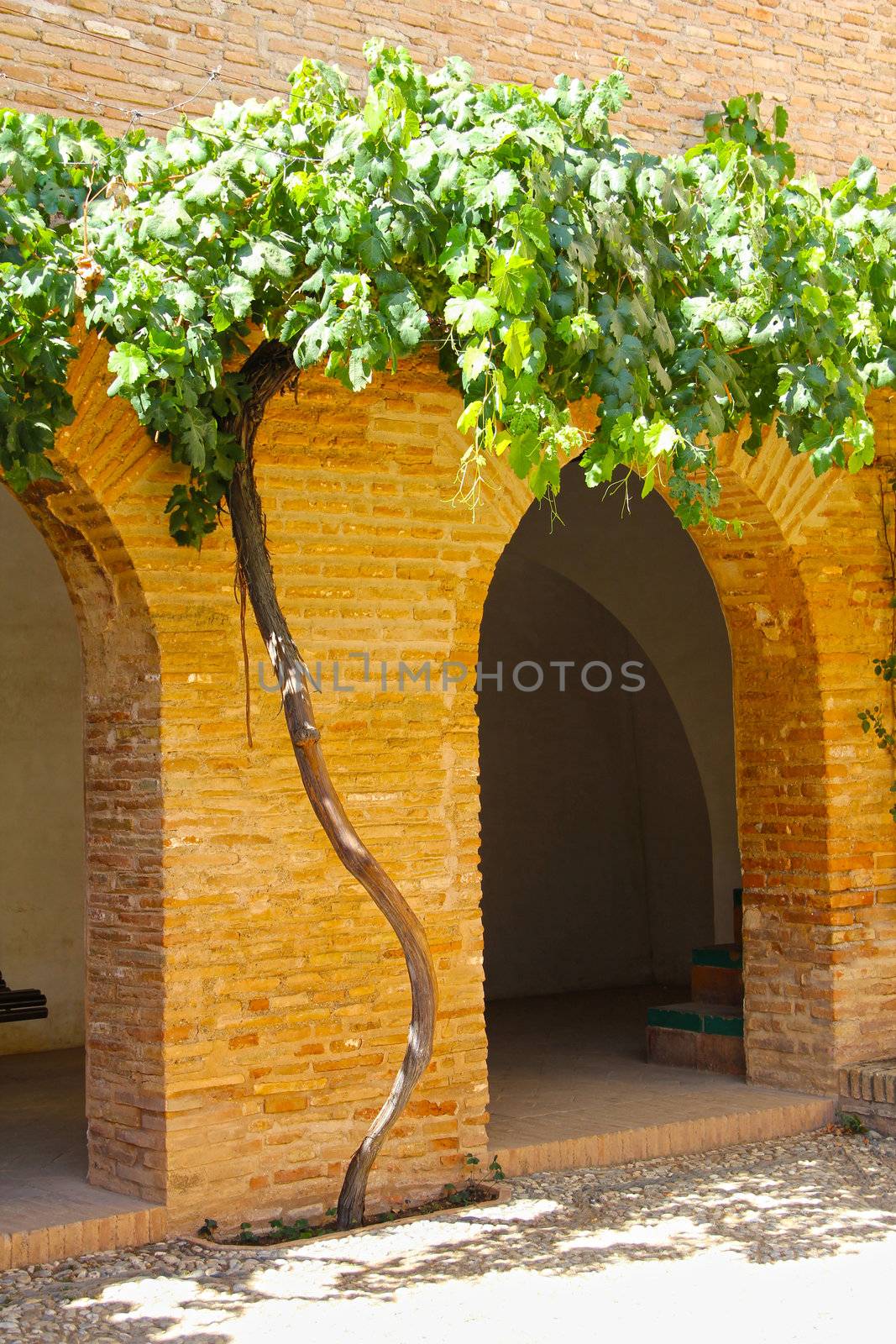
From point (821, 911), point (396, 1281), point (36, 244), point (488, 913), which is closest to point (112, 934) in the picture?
point (396, 1281)

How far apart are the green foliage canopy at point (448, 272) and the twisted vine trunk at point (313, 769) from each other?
0.64 ft

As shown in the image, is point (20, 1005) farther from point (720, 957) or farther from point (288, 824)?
point (720, 957)

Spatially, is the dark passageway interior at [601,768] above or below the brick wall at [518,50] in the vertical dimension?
below

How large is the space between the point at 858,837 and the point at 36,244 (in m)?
4.58

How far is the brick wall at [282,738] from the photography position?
5430mm

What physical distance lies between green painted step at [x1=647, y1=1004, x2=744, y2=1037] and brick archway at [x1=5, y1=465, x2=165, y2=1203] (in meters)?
3.37

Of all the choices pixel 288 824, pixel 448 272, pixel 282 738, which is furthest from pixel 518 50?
pixel 288 824

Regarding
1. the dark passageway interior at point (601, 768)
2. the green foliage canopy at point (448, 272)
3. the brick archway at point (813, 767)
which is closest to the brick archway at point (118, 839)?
the green foliage canopy at point (448, 272)

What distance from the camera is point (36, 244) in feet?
15.2

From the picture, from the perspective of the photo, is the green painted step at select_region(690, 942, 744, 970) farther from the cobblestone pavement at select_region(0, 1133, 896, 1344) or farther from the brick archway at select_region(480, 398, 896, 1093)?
the cobblestone pavement at select_region(0, 1133, 896, 1344)

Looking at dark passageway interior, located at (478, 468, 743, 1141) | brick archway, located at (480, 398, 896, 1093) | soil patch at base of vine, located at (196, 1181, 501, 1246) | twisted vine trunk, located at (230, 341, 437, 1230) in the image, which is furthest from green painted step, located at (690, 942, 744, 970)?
twisted vine trunk, located at (230, 341, 437, 1230)

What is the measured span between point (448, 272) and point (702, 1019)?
467 centimetres

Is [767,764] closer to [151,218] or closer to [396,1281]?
[396,1281]

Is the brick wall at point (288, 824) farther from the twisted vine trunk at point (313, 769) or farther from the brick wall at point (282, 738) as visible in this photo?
the twisted vine trunk at point (313, 769)
